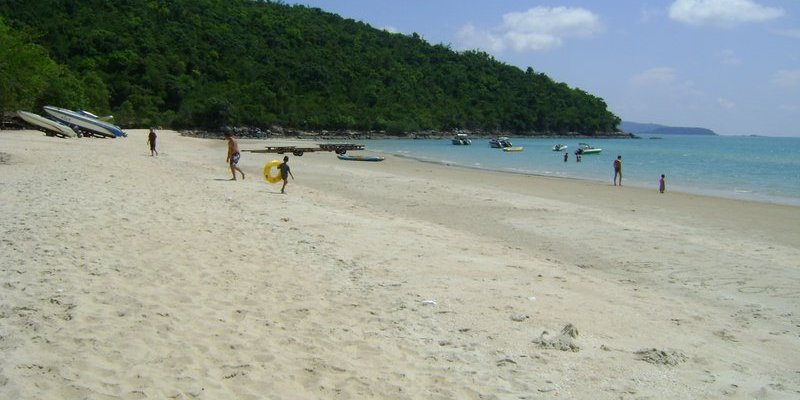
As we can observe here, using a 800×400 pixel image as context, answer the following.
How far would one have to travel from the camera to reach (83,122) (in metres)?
40.2

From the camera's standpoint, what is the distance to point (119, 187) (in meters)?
14.1

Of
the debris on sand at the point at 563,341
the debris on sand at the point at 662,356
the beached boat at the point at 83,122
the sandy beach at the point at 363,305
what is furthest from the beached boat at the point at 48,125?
the debris on sand at the point at 662,356

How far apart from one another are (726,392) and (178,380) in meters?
4.19

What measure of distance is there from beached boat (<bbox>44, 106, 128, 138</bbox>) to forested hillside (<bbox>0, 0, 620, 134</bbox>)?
10.7 ft

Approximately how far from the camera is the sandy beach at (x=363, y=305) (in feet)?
15.8

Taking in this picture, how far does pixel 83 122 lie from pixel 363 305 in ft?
129

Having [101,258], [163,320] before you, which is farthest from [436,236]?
[163,320]

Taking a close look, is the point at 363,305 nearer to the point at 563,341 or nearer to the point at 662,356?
the point at 563,341

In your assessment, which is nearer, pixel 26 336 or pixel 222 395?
pixel 222 395

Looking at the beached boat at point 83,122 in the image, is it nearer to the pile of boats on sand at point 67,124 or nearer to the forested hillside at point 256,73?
the pile of boats on sand at point 67,124

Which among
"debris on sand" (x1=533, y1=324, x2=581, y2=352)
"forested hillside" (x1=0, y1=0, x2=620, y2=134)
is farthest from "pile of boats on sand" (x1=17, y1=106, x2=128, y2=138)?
"debris on sand" (x1=533, y1=324, x2=581, y2=352)

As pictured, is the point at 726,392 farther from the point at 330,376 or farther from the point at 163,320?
the point at 163,320

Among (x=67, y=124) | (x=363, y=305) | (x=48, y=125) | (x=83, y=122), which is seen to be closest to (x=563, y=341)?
(x=363, y=305)

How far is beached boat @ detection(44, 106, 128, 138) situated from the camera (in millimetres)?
39062
